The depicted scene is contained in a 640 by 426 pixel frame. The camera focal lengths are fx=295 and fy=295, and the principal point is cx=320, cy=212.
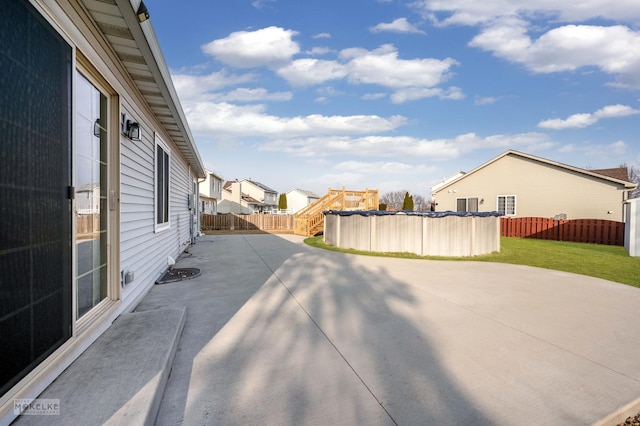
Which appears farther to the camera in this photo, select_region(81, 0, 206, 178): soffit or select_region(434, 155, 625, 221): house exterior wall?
select_region(434, 155, 625, 221): house exterior wall

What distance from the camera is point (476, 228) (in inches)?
379

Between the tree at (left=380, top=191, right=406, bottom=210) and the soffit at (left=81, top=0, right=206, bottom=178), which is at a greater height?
the tree at (left=380, top=191, right=406, bottom=210)

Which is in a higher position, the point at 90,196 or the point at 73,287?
the point at 90,196

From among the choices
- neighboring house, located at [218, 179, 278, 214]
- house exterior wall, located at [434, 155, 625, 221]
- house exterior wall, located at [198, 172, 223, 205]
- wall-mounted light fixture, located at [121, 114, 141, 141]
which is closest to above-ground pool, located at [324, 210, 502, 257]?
wall-mounted light fixture, located at [121, 114, 141, 141]

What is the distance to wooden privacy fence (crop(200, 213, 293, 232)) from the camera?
2094 cm

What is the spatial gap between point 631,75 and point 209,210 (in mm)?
30486

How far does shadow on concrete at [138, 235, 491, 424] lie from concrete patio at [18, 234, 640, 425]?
0.04ft

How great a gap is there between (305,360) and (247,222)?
19821 mm

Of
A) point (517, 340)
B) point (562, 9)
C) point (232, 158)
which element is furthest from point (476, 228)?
point (232, 158)

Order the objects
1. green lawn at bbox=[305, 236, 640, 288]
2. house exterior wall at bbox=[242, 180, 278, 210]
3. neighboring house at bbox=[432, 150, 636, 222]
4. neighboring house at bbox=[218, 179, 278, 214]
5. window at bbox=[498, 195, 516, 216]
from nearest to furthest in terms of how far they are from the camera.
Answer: green lawn at bbox=[305, 236, 640, 288] → neighboring house at bbox=[432, 150, 636, 222] → window at bbox=[498, 195, 516, 216] → neighboring house at bbox=[218, 179, 278, 214] → house exterior wall at bbox=[242, 180, 278, 210]

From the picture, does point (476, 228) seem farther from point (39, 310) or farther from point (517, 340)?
point (39, 310)

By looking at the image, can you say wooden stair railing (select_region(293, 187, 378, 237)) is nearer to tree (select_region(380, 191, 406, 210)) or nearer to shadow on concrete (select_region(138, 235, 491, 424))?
shadow on concrete (select_region(138, 235, 491, 424))

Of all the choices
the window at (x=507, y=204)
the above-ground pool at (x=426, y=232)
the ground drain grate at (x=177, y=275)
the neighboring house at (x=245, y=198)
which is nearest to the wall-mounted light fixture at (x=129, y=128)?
the ground drain grate at (x=177, y=275)

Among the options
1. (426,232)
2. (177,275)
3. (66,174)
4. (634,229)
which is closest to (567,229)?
(634,229)
